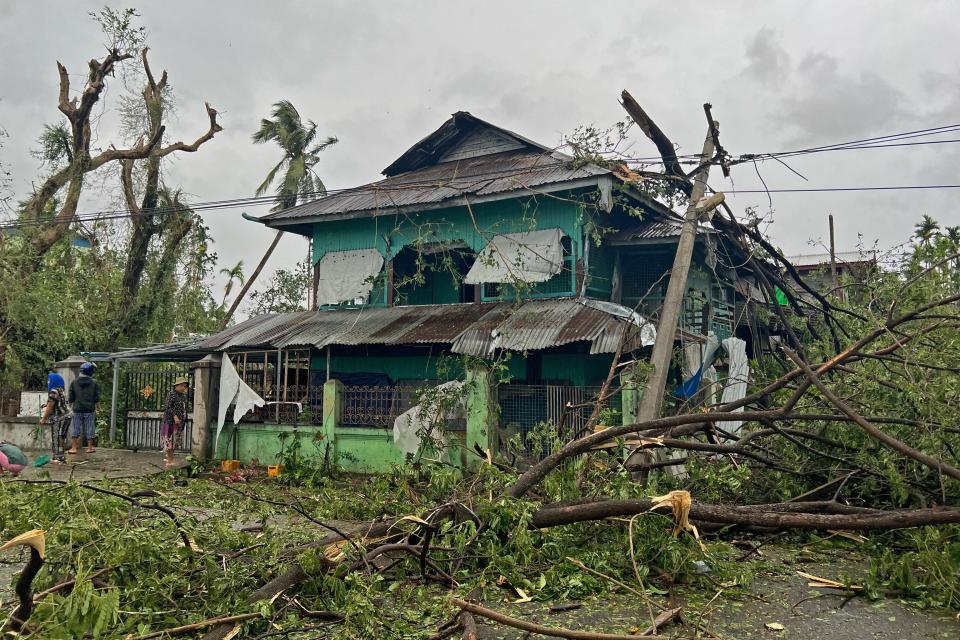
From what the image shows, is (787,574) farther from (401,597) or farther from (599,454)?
(401,597)

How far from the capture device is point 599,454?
22.3 feet

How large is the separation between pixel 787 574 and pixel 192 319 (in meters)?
24.8

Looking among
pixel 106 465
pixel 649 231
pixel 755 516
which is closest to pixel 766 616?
pixel 755 516

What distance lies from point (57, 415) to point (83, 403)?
768 mm

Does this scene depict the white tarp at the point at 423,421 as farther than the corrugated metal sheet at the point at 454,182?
No

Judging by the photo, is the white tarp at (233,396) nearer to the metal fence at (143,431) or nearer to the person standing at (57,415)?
the person standing at (57,415)

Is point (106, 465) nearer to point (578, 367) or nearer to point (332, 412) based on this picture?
point (332, 412)

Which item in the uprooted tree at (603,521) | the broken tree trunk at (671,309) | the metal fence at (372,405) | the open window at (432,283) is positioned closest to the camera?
the uprooted tree at (603,521)

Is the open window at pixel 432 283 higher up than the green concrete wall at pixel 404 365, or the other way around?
the open window at pixel 432 283

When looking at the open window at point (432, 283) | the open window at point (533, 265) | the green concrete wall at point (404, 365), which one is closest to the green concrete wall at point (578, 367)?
the green concrete wall at point (404, 365)

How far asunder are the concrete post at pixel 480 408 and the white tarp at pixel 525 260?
2225 mm

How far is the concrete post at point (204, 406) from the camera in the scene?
13.5 metres

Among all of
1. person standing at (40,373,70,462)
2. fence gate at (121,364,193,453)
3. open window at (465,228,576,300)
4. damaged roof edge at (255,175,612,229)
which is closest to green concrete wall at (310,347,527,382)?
open window at (465,228,576,300)

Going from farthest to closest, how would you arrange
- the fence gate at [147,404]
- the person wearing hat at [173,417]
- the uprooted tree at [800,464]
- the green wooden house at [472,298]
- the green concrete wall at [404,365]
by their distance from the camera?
the fence gate at [147,404] → the green concrete wall at [404,365] → the person wearing hat at [173,417] → the green wooden house at [472,298] → the uprooted tree at [800,464]
